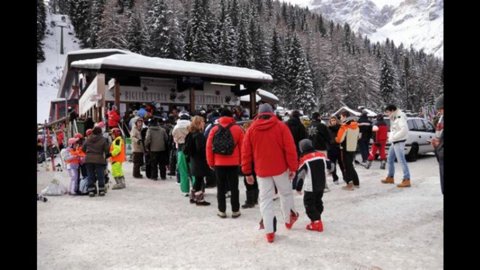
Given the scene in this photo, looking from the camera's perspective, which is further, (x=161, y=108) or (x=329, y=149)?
(x=161, y=108)

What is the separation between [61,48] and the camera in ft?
243

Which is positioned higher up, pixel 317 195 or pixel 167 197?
pixel 317 195

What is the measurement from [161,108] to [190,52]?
29652mm

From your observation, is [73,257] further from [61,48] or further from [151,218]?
[61,48]

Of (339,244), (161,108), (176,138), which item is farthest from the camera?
(161,108)

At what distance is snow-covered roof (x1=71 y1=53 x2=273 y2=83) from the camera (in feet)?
52.7

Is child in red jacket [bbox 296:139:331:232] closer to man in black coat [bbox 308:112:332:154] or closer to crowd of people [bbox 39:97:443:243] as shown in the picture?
crowd of people [bbox 39:97:443:243]

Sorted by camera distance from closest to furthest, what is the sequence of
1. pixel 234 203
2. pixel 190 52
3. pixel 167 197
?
pixel 234 203 < pixel 167 197 < pixel 190 52

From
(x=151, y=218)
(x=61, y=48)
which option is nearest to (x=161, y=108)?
(x=151, y=218)

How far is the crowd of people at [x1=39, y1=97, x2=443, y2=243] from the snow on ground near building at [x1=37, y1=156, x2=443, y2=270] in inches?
14.6

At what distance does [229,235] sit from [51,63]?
74820 millimetres

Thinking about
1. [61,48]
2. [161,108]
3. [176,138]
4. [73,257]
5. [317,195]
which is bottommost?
[73,257]

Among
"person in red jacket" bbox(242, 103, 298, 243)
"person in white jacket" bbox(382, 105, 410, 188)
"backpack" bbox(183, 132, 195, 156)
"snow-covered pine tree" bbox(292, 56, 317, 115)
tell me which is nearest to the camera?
"person in red jacket" bbox(242, 103, 298, 243)

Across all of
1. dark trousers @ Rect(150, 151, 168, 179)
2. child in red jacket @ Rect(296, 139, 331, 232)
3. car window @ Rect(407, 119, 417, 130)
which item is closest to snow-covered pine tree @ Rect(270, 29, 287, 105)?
car window @ Rect(407, 119, 417, 130)
